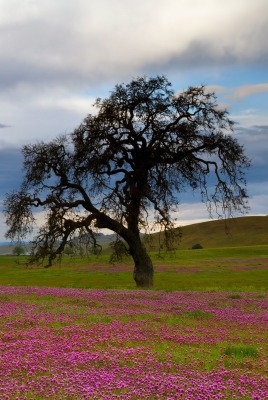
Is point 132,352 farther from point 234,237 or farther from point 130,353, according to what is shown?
point 234,237

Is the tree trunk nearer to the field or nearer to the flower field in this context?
the field

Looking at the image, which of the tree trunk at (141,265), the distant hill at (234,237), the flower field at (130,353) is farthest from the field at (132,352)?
the distant hill at (234,237)

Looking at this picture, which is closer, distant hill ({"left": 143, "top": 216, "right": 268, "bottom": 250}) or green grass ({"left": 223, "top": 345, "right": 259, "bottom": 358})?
green grass ({"left": 223, "top": 345, "right": 259, "bottom": 358})

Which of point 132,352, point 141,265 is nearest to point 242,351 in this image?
point 132,352

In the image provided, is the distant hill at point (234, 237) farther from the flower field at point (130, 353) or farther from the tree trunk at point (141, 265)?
the flower field at point (130, 353)

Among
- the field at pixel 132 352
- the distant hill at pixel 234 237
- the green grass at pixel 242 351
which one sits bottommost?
the green grass at pixel 242 351

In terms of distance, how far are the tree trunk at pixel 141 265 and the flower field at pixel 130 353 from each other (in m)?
18.1

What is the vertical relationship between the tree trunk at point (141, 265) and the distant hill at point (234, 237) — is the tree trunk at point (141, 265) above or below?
below

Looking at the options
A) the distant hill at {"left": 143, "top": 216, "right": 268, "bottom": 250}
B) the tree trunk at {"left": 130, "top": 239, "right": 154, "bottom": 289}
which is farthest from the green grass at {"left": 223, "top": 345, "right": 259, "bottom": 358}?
the distant hill at {"left": 143, "top": 216, "right": 268, "bottom": 250}

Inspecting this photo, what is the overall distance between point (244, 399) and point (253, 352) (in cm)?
433

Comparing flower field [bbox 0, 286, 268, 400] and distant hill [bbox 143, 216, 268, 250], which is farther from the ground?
distant hill [bbox 143, 216, 268, 250]

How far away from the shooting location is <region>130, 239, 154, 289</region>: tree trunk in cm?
3844

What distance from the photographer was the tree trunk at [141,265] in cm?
3844

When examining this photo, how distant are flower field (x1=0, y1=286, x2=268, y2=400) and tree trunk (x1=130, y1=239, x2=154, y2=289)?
711 inches
